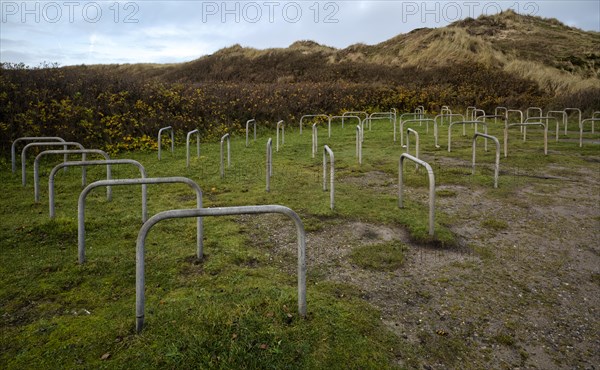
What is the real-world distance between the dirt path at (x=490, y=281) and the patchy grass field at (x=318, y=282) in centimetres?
2

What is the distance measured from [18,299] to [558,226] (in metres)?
6.62

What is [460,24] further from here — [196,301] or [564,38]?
[196,301]

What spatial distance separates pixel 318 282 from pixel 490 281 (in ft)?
5.77

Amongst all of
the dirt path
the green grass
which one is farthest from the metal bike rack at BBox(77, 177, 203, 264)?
the green grass

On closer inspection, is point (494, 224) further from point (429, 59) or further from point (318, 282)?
point (429, 59)

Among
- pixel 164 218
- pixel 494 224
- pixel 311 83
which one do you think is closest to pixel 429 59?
pixel 311 83

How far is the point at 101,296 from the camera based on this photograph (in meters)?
3.82

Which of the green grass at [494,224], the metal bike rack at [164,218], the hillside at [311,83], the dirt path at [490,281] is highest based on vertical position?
the hillside at [311,83]

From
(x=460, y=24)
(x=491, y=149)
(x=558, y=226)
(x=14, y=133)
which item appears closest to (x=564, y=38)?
(x=460, y=24)

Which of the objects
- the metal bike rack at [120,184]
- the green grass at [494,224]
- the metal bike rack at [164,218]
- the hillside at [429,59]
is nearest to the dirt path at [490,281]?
the green grass at [494,224]

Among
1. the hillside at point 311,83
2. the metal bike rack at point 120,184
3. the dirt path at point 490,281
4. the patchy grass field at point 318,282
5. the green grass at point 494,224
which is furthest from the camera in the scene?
the hillside at point 311,83

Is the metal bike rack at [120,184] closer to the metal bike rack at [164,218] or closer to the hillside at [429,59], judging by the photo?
the metal bike rack at [164,218]

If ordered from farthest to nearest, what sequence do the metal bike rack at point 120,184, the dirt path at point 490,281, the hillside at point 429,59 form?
the hillside at point 429,59, the metal bike rack at point 120,184, the dirt path at point 490,281

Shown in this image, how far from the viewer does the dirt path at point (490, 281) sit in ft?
10.4
